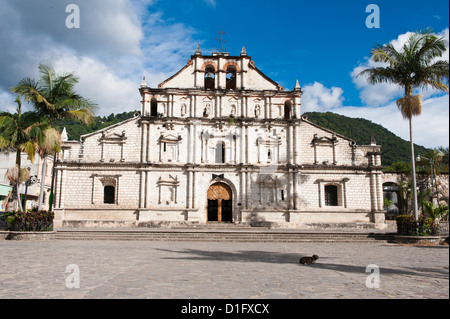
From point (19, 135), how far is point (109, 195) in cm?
1050

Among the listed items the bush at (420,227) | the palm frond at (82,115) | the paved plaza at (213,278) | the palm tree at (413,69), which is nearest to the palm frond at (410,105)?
the palm tree at (413,69)

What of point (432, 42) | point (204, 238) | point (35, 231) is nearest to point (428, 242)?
point (432, 42)

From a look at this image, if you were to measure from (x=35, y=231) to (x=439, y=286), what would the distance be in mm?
18885

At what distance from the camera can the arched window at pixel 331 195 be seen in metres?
29.7

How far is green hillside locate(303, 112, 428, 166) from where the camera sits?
68875 mm

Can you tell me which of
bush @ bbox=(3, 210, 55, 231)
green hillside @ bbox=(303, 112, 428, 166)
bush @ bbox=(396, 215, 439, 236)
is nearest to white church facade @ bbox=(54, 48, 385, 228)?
bush @ bbox=(3, 210, 55, 231)

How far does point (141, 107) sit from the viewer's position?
29.7m

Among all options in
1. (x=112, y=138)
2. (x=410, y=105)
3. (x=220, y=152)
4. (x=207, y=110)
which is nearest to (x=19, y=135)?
(x=112, y=138)

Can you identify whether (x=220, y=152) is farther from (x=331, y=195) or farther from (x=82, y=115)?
(x=82, y=115)

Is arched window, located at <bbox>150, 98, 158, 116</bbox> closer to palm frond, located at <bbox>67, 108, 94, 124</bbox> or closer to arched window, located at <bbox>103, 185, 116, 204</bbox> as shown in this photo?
arched window, located at <bbox>103, 185, 116, 204</bbox>

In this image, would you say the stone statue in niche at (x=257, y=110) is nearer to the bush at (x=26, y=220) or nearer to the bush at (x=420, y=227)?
the bush at (x=420, y=227)

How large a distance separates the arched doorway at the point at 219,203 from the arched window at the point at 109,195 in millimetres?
7987

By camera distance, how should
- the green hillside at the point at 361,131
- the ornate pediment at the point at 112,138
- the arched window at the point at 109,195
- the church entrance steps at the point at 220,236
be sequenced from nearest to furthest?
1. the church entrance steps at the point at 220,236
2. the arched window at the point at 109,195
3. the ornate pediment at the point at 112,138
4. the green hillside at the point at 361,131

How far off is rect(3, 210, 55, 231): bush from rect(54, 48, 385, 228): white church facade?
27.0 feet
